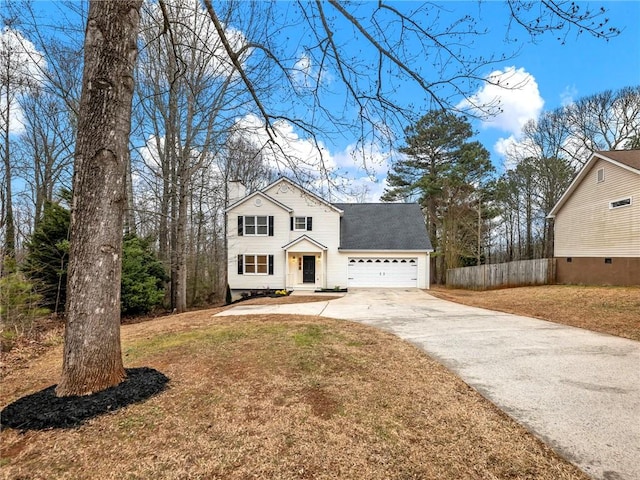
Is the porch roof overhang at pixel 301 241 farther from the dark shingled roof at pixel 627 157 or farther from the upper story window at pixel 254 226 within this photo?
the dark shingled roof at pixel 627 157

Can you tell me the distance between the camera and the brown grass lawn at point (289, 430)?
2100 mm

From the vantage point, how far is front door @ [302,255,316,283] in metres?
18.7

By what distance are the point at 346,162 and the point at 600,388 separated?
13.3ft

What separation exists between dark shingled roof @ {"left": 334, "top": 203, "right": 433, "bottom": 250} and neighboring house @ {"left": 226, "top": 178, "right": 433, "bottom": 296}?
0.28 ft

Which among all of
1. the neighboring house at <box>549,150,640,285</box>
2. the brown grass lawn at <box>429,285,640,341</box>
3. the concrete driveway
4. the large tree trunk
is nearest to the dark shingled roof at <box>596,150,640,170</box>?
the neighboring house at <box>549,150,640,285</box>

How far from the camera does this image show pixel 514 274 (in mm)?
16750

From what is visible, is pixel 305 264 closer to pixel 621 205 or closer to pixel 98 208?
pixel 621 205

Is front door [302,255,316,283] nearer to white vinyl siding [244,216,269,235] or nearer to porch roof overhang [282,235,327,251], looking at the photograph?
porch roof overhang [282,235,327,251]

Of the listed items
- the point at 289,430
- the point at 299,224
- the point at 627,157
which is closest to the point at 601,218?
the point at 627,157

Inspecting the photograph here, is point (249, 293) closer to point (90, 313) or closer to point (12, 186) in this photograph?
point (12, 186)

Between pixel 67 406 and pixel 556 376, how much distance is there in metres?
5.15

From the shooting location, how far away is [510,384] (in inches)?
144

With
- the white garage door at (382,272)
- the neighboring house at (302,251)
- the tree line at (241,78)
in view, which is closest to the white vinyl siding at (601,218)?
the neighboring house at (302,251)

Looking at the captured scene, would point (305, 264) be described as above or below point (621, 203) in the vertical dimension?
below
